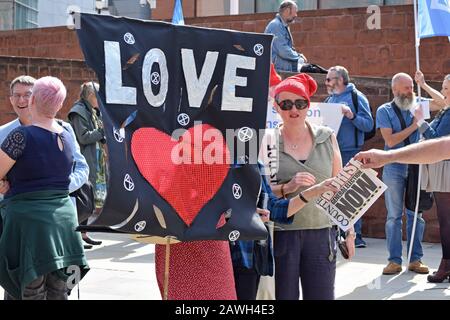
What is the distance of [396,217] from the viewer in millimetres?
8328

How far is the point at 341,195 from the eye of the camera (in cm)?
448

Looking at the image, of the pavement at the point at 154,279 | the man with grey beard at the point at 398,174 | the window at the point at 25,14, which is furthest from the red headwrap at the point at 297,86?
the window at the point at 25,14

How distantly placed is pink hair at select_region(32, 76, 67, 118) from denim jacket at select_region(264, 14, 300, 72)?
25.8 feet

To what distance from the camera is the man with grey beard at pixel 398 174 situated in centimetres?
821

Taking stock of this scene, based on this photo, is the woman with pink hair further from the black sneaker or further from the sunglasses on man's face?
the black sneaker

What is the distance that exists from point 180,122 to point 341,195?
45.8 inches

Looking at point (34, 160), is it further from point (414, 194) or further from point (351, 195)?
point (414, 194)

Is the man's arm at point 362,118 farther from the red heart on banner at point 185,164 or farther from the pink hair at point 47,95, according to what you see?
the red heart on banner at point 185,164

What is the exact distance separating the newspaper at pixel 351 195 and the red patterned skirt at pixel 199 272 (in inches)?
29.7

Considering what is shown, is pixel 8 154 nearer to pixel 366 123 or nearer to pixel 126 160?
pixel 126 160

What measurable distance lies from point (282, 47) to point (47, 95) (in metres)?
8.19

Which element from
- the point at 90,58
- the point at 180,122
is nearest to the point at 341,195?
the point at 180,122

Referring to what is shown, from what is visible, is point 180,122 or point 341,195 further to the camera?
point 341,195

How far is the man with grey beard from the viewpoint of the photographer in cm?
821
